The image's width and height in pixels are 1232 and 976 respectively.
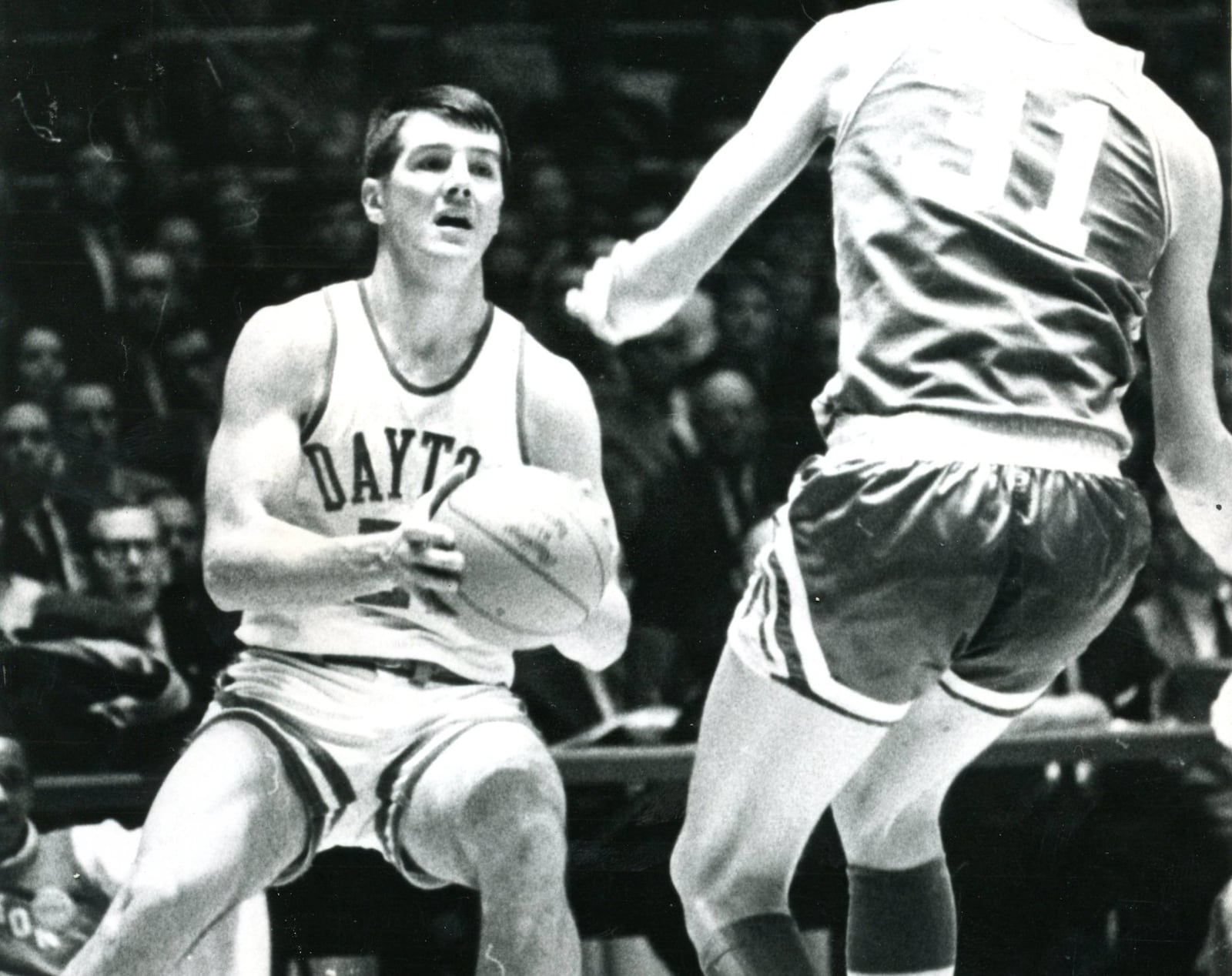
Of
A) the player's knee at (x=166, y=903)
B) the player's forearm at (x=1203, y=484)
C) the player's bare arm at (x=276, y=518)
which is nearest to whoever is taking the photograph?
the player's knee at (x=166, y=903)

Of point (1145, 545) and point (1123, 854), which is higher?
point (1145, 545)

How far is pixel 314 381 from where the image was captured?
3184 mm

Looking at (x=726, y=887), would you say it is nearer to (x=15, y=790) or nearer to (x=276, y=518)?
(x=276, y=518)

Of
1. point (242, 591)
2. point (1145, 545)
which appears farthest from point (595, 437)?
point (1145, 545)

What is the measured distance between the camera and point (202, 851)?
9.82 ft

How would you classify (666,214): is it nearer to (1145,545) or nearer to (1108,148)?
(1108,148)

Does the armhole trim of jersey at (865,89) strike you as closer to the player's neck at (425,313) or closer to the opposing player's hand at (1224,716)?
the player's neck at (425,313)

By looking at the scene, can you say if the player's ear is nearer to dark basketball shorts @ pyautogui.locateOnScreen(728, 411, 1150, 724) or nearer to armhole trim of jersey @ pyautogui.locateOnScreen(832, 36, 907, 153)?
armhole trim of jersey @ pyautogui.locateOnScreen(832, 36, 907, 153)

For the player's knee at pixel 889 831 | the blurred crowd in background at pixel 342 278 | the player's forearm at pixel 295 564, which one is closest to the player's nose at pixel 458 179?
the blurred crowd in background at pixel 342 278

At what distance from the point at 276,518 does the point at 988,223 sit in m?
1.53

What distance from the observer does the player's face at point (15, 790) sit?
3.31 metres

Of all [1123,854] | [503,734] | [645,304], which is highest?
[645,304]

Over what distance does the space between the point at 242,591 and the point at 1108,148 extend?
1.94 m

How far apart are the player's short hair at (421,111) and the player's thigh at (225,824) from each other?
1.24 meters
